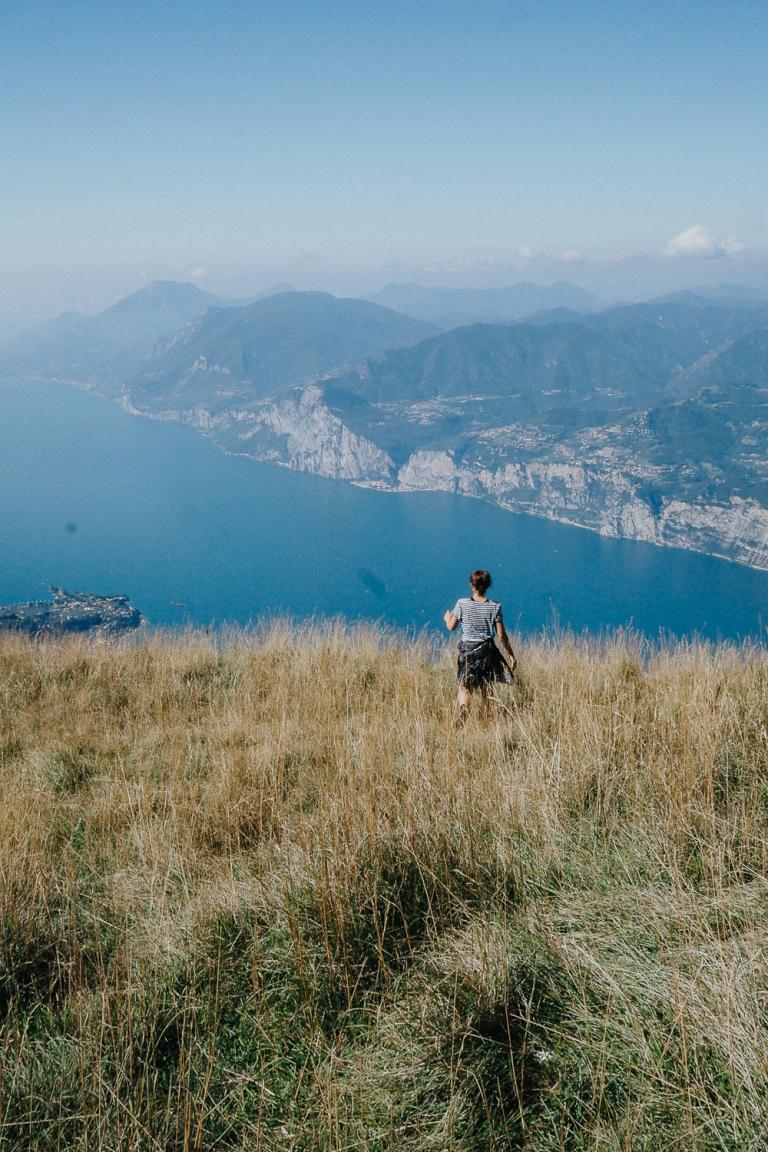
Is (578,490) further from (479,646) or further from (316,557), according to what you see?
(479,646)

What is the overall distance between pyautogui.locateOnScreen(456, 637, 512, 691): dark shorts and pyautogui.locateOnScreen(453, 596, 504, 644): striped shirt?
0.11m

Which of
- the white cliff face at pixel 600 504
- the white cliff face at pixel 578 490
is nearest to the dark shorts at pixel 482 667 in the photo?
the white cliff face at pixel 600 504

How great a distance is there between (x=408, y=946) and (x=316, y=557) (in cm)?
10449

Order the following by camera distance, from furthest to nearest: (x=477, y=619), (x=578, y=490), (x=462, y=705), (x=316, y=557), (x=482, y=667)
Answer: (x=578, y=490), (x=316, y=557), (x=477, y=619), (x=482, y=667), (x=462, y=705)

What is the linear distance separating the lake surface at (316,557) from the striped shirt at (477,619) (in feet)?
175

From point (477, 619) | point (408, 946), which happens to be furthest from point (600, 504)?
point (408, 946)

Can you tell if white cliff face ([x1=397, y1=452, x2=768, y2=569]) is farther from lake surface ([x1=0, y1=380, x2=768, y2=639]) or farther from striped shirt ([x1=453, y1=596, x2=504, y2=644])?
striped shirt ([x1=453, y1=596, x2=504, y2=644])

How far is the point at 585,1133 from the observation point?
140 centimetres

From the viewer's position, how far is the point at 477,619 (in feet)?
17.3

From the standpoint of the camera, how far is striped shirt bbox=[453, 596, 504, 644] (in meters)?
5.20

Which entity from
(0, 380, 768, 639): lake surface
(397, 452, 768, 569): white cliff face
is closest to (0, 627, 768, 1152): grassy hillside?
(0, 380, 768, 639): lake surface

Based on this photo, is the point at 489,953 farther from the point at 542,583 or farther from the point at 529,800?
the point at 542,583

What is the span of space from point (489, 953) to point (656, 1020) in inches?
18.2

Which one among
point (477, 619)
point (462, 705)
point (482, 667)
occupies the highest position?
point (477, 619)
